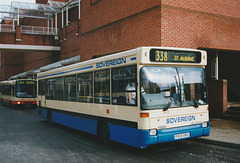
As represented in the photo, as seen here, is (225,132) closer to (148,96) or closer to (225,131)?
(225,131)

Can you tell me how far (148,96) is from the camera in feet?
21.4

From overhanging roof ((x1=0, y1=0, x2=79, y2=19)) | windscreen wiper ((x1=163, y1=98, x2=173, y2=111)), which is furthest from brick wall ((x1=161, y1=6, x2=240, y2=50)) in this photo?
overhanging roof ((x1=0, y1=0, x2=79, y2=19))

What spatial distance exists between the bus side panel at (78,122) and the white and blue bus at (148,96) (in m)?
0.04

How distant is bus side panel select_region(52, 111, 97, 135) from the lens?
876cm

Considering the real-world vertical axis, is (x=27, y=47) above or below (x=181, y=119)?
above

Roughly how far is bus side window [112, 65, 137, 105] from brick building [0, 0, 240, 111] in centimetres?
484

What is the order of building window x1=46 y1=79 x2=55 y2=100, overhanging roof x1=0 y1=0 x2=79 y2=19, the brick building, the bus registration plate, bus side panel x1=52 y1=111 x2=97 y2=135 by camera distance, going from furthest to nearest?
1. overhanging roof x1=0 y1=0 x2=79 y2=19
2. building window x1=46 y1=79 x2=55 y2=100
3. the brick building
4. bus side panel x1=52 y1=111 x2=97 y2=135
5. the bus registration plate

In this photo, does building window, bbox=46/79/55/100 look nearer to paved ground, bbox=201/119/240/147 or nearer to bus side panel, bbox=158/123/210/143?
paved ground, bbox=201/119/240/147

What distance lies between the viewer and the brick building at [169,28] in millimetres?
11930

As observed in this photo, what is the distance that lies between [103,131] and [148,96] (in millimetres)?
2442

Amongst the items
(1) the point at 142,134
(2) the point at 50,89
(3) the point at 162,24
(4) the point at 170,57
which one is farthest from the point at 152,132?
(2) the point at 50,89

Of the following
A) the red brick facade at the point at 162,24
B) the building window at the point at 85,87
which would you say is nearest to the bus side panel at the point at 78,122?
the building window at the point at 85,87

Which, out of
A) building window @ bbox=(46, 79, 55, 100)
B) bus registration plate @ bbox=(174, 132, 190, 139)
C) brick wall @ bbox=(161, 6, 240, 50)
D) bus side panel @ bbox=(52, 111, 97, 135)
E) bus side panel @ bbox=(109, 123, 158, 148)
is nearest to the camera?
bus side panel @ bbox=(109, 123, 158, 148)

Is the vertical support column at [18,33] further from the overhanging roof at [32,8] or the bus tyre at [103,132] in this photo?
the bus tyre at [103,132]
